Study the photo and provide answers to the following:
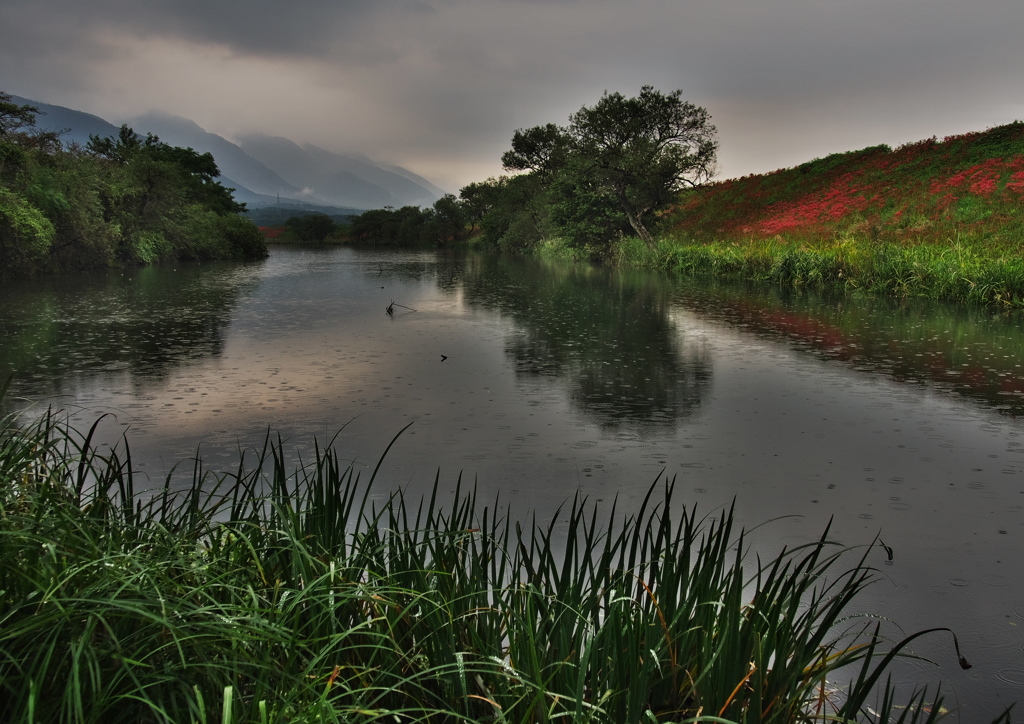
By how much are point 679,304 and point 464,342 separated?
5384 mm

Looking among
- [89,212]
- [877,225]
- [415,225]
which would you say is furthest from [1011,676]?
[415,225]

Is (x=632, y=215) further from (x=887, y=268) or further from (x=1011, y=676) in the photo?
(x=1011, y=676)

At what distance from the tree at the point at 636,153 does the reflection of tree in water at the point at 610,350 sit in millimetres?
11302

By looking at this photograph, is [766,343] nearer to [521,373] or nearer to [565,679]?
[521,373]

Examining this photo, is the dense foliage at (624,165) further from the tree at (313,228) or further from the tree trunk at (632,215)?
the tree at (313,228)

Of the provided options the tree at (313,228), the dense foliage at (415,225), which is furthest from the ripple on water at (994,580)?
the tree at (313,228)

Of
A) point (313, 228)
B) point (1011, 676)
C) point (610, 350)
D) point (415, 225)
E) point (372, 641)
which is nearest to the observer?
point (372, 641)

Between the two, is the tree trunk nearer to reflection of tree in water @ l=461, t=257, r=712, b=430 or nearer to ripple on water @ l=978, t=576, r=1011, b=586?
reflection of tree in water @ l=461, t=257, r=712, b=430

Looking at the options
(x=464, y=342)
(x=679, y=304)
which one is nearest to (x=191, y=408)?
(x=464, y=342)

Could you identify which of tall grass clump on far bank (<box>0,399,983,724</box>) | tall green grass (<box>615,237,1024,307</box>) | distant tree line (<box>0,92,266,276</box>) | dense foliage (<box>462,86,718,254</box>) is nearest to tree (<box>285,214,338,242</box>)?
distant tree line (<box>0,92,266,276</box>)

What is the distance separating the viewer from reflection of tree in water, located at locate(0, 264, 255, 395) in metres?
7.61

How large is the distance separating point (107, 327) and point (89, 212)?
1439cm

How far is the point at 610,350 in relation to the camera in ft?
29.7

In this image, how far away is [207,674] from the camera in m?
1.77
